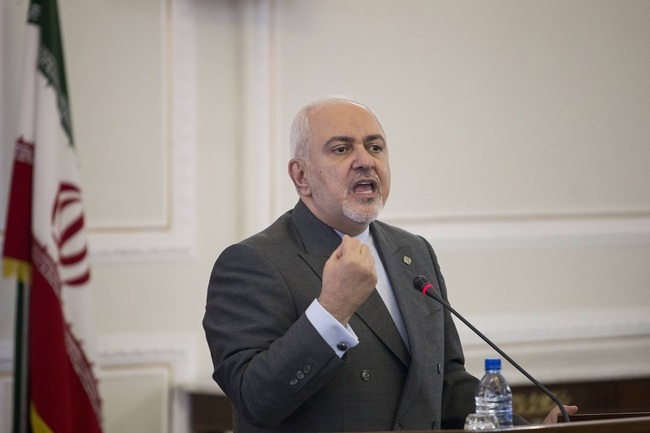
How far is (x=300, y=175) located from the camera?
108 inches

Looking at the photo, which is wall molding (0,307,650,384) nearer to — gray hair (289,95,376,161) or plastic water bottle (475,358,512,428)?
gray hair (289,95,376,161)

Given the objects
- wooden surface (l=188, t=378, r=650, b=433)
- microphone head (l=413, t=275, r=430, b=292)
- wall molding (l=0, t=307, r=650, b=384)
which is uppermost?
microphone head (l=413, t=275, r=430, b=292)

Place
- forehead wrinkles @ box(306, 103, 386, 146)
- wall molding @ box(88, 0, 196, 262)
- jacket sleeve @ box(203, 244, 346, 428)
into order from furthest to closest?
wall molding @ box(88, 0, 196, 262) → forehead wrinkles @ box(306, 103, 386, 146) → jacket sleeve @ box(203, 244, 346, 428)

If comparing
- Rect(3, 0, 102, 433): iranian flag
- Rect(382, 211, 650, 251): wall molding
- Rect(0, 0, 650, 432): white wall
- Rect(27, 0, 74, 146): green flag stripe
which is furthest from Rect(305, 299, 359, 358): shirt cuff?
Rect(382, 211, 650, 251): wall molding

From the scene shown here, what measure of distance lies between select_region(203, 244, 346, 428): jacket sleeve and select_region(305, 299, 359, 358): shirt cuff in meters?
0.01

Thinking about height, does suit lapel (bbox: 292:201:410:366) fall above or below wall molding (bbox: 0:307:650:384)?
above

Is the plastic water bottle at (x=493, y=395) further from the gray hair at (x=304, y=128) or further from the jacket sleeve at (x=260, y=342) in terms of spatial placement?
the gray hair at (x=304, y=128)

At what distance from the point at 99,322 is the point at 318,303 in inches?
91.3

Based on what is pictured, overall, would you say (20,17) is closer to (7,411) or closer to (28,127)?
(28,127)

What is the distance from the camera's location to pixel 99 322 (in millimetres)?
4332

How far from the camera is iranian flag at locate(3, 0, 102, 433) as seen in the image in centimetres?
363

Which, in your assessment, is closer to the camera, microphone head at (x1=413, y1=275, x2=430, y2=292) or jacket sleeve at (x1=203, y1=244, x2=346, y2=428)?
jacket sleeve at (x1=203, y1=244, x2=346, y2=428)

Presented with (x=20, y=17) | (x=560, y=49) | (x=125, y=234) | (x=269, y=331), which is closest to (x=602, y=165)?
(x=560, y=49)

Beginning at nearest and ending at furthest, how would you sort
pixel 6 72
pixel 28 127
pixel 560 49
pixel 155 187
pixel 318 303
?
pixel 318 303 < pixel 28 127 < pixel 6 72 < pixel 155 187 < pixel 560 49
